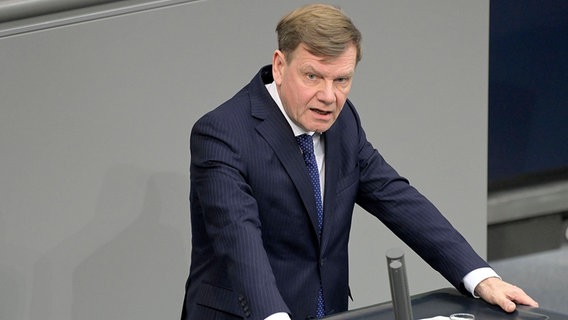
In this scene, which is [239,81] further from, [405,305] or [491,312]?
[405,305]

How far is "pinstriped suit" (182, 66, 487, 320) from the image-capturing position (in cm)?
246

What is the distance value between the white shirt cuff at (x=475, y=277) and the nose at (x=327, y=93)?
490mm

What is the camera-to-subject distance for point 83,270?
3.64 meters

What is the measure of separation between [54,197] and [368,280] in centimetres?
117

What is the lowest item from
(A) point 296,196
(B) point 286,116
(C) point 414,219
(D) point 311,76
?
(C) point 414,219

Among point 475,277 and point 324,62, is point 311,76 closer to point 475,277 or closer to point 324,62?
point 324,62

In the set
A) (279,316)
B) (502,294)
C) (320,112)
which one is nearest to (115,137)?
(320,112)

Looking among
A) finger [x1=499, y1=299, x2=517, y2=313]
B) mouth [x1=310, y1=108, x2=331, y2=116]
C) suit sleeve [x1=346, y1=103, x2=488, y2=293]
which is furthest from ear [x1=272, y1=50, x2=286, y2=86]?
finger [x1=499, y1=299, x2=517, y2=313]

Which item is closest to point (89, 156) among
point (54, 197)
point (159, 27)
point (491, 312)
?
point (54, 197)

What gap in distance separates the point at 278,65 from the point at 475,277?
62 cm

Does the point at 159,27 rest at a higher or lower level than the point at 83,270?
higher

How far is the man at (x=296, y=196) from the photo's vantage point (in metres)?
2.46

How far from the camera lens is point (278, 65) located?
2578mm

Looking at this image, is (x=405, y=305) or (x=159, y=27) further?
(x=159, y=27)
